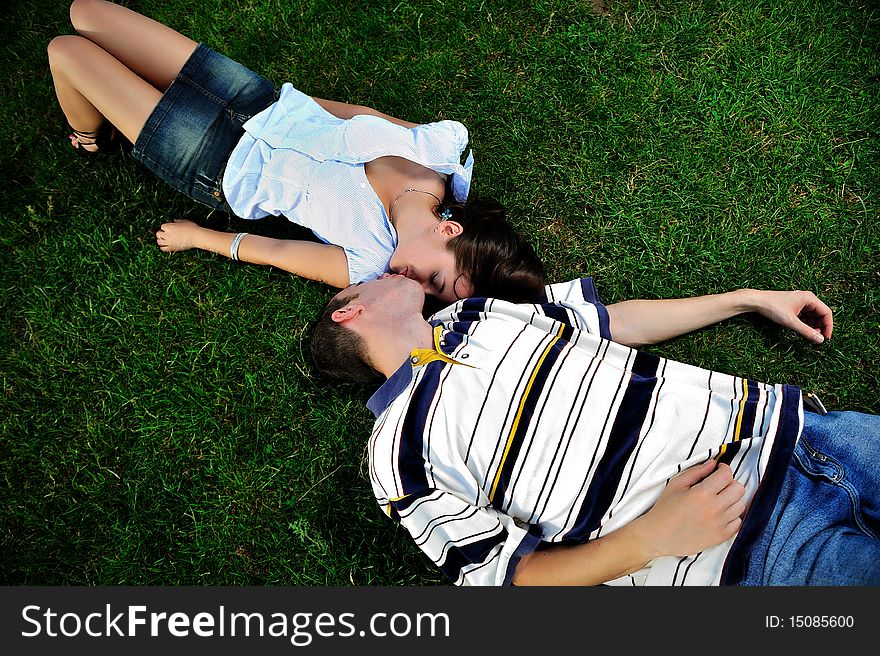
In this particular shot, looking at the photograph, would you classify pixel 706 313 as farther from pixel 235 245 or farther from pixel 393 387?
pixel 235 245

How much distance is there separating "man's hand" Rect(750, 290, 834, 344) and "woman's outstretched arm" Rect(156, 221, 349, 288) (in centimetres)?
195

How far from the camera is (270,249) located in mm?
3080

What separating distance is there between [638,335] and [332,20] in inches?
96.7

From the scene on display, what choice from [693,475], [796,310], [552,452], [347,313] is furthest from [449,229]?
[796,310]

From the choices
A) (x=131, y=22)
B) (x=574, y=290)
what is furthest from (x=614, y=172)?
(x=131, y=22)

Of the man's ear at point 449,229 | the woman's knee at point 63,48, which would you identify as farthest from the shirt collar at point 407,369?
the woman's knee at point 63,48

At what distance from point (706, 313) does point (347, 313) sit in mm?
1628

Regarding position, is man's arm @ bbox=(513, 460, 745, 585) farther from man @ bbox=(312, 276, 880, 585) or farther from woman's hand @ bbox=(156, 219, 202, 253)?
woman's hand @ bbox=(156, 219, 202, 253)

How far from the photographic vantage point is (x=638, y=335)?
2.81 m

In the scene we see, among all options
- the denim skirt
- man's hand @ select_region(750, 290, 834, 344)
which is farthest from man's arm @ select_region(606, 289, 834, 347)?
the denim skirt

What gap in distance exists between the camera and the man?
86.3 inches

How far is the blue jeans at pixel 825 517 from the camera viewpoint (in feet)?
6.87

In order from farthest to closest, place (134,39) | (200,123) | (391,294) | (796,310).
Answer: (134,39) → (200,123) → (796,310) → (391,294)

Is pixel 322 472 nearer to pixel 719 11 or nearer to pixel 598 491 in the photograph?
pixel 598 491
